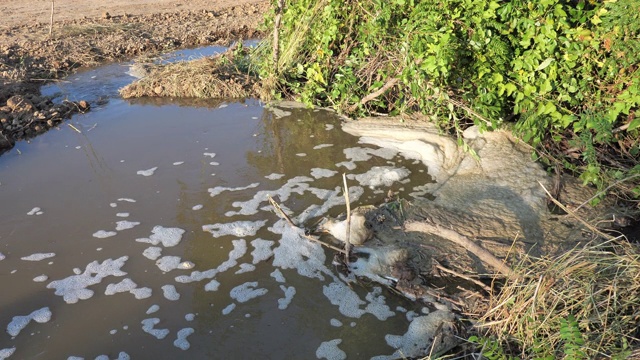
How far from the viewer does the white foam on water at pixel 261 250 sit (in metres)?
3.78

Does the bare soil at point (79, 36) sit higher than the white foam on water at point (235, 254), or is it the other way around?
the bare soil at point (79, 36)

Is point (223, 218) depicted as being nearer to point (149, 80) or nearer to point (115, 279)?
point (115, 279)

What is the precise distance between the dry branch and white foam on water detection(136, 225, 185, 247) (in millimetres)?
1677

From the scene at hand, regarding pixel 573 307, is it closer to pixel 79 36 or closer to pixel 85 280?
pixel 85 280

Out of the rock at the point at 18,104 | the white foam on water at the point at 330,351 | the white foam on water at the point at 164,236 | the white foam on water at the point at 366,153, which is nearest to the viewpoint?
the white foam on water at the point at 330,351

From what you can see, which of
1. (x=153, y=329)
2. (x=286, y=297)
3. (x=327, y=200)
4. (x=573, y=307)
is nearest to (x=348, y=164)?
(x=327, y=200)

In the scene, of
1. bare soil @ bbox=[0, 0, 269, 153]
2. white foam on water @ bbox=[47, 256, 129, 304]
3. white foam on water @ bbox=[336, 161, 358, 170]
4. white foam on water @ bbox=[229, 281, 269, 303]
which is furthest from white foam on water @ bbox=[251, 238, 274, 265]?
bare soil @ bbox=[0, 0, 269, 153]

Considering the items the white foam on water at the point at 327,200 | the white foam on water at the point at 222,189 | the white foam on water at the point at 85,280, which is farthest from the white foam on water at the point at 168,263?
the white foam on water at the point at 327,200

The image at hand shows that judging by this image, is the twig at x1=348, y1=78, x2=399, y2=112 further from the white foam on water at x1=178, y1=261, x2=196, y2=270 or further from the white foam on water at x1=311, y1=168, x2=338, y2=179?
the white foam on water at x1=178, y1=261, x2=196, y2=270

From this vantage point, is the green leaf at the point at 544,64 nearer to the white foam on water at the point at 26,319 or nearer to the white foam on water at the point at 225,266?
the white foam on water at the point at 225,266

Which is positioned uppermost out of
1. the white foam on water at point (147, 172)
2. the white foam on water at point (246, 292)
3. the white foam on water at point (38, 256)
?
the white foam on water at point (147, 172)

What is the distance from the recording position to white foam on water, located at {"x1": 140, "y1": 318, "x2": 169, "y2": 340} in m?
3.16

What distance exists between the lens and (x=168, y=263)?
12.2 ft

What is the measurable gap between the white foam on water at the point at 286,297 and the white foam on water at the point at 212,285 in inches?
16.7
